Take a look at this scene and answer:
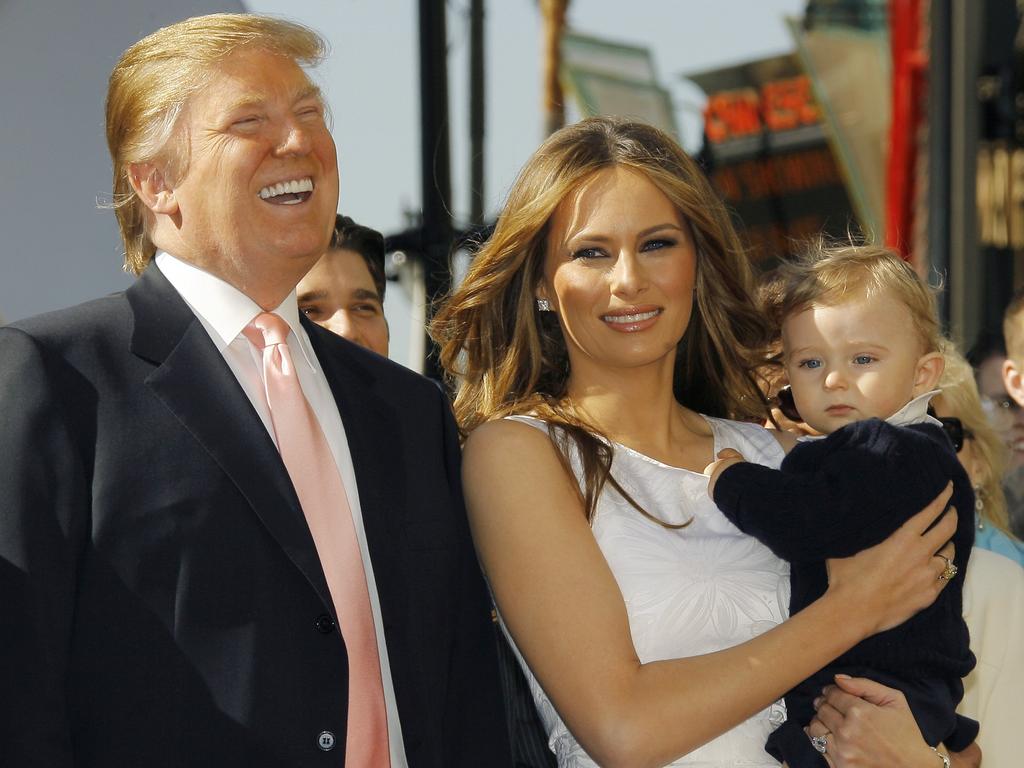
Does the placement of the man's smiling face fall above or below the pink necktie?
above

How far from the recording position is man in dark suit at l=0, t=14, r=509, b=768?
214 centimetres

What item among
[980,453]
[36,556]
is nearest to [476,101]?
[980,453]

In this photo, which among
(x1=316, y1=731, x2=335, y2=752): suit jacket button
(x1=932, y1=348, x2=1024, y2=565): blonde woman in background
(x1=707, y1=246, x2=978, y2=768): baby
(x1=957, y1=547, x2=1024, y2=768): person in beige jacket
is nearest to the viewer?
(x1=316, y1=731, x2=335, y2=752): suit jacket button

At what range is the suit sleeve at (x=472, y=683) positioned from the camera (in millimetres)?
2525

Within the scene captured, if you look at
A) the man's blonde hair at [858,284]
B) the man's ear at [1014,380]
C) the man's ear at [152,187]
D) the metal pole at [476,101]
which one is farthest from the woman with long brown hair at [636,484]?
the metal pole at [476,101]

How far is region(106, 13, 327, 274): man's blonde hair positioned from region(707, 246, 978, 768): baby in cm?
114

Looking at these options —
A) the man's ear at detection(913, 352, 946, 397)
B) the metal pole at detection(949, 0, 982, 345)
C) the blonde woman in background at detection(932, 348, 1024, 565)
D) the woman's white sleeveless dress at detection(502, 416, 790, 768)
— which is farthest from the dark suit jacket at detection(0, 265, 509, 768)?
the metal pole at detection(949, 0, 982, 345)

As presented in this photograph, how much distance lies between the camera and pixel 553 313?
314cm

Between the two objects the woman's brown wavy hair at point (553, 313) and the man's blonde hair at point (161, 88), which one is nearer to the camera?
the man's blonde hair at point (161, 88)

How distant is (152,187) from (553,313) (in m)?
0.96

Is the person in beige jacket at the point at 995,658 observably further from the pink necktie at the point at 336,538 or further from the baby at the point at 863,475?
the pink necktie at the point at 336,538

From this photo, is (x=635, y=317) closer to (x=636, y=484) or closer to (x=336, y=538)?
(x=636, y=484)

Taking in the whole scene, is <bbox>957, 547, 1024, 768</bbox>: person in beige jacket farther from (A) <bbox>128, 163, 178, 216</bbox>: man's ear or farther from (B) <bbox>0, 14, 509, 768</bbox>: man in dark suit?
(A) <bbox>128, 163, 178, 216</bbox>: man's ear

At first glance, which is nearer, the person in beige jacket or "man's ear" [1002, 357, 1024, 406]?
the person in beige jacket
